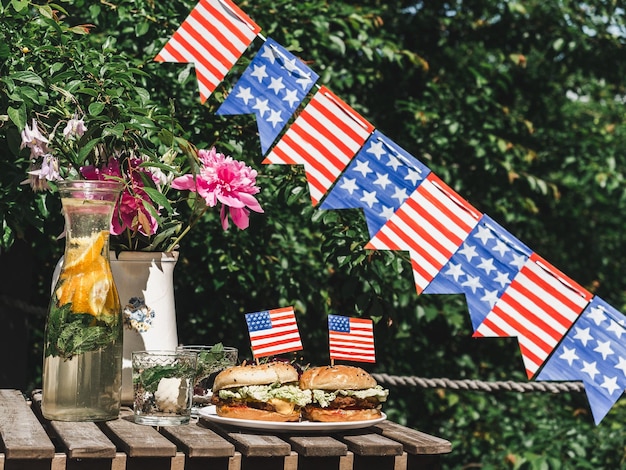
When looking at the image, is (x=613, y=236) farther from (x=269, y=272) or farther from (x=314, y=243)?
(x=269, y=272)

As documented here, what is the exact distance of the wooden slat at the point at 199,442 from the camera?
1446mm

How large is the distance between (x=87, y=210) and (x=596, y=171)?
346cm

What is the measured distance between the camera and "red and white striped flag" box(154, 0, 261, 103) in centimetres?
244

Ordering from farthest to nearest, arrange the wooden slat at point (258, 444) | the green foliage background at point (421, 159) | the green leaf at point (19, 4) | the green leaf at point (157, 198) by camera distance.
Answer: the green foliage background at point (421, 159), the green leaf at point (19, 4), the green leaf at point (157, 198), the wooden slat at point (258, 444)

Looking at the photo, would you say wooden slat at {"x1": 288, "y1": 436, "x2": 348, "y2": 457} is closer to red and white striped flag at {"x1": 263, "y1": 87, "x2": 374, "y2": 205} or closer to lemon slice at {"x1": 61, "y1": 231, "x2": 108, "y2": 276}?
lemon slice at {"x1": 61, "y1": 231, "x2": 108, "y2": 276}

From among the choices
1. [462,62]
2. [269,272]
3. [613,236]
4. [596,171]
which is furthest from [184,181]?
[613,236]

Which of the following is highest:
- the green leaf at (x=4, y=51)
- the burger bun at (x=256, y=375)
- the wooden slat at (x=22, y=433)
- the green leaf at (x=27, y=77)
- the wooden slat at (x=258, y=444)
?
the green leaf at (x=4, y=51)

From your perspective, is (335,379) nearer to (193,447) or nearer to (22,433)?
(193,447)

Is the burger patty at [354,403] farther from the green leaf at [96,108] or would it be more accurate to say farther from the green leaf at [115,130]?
the green leaf at [96,108]

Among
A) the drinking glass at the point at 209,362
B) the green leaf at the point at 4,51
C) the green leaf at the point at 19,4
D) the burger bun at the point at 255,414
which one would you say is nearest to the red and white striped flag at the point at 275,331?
the drinking glass at the point at 209,362

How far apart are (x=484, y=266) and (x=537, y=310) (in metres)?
0.16

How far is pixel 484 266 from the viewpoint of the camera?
Result: 6.98 ft

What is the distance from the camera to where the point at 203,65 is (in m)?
2.46

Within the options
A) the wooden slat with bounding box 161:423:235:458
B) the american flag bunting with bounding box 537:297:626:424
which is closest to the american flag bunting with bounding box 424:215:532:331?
the american flag bunting with bounding box 537:297:626:424
